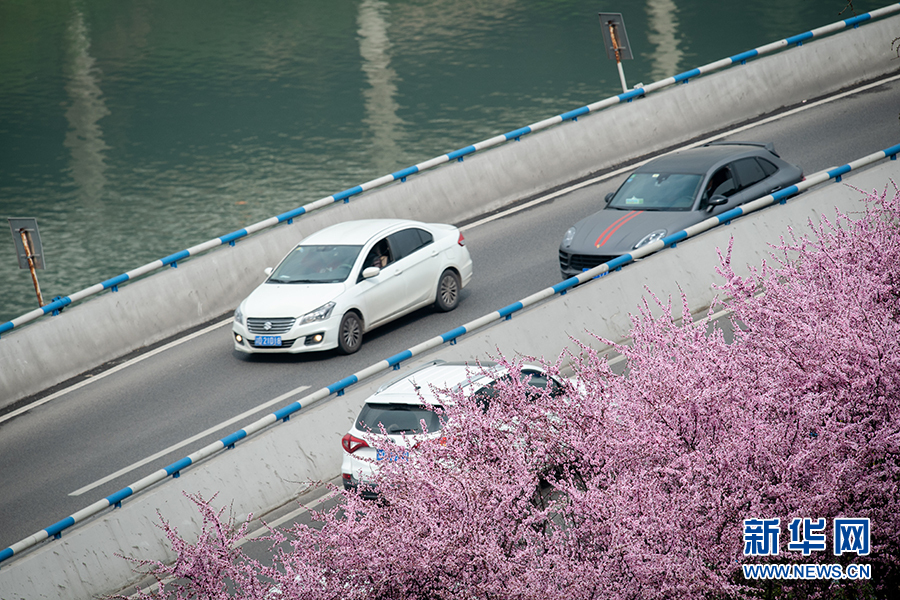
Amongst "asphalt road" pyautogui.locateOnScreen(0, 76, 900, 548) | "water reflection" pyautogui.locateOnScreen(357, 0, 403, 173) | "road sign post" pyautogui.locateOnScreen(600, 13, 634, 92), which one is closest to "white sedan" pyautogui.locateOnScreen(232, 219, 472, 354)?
"asphalt road" pyautogui.locateOnScreen(0, 76, 900, 548)

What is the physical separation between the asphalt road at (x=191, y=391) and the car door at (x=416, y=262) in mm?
566

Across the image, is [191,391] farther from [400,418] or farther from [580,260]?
[580,260]

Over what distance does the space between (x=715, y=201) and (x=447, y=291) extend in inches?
198

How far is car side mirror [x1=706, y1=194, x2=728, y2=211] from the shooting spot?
693 inches


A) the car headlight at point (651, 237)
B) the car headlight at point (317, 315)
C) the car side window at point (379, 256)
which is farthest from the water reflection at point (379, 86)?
the car headlight at point (651, 237)

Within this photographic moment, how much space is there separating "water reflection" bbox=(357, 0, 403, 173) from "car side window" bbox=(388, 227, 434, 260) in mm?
19344

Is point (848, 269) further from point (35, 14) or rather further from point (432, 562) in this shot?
point (35, 14)

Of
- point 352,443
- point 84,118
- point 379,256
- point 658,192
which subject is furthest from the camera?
point 84,118

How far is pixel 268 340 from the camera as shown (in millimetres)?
16984

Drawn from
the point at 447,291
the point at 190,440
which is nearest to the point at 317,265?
the point at 447,291

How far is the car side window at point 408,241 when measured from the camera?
17938mm

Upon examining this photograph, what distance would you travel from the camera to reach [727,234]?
1684 centimetres

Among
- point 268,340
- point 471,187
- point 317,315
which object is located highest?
point 471,187

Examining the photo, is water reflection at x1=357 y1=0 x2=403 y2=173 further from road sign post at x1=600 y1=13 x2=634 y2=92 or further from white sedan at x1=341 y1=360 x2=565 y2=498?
white sedan at x1=341 y1=360 x2=565 y2=498
